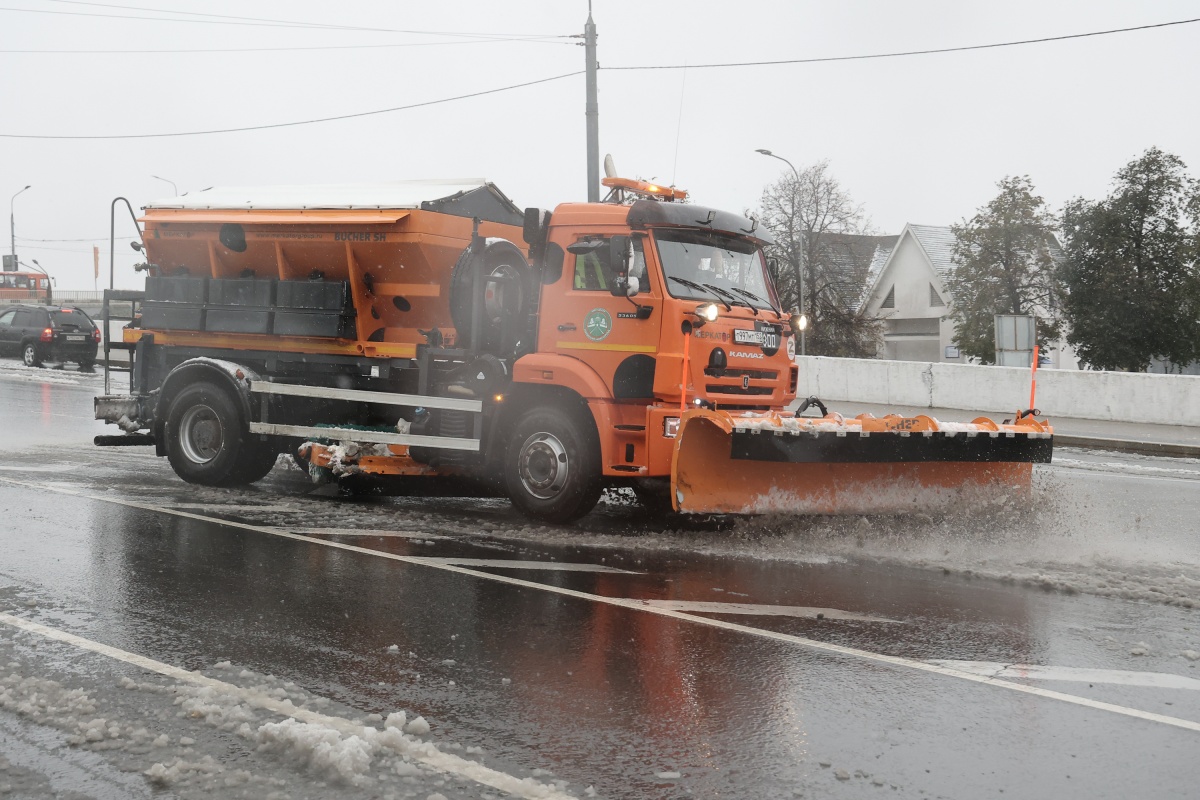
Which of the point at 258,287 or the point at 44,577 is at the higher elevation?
the point at 258,287

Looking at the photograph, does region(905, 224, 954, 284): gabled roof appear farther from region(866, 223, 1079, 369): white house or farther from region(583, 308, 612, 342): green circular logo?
region(583, 308, 612, 342): green circular logo

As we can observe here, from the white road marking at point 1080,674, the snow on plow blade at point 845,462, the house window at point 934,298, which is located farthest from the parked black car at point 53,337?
the house window at point 934,298

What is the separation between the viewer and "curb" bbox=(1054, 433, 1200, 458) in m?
18.2

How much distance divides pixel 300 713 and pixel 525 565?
3.25 meters

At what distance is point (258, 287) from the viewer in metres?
10.8

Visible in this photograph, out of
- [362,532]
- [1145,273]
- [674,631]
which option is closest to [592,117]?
[362,532]

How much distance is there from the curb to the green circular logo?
511 inches

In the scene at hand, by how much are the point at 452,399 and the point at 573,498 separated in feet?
5.07

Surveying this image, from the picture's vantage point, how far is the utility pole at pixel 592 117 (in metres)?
20.7

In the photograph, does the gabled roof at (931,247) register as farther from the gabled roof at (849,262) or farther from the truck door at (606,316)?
the truck door at (606,316)

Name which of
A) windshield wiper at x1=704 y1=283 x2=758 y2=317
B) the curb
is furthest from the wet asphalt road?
the curb

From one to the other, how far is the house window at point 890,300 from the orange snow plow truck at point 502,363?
53429mm

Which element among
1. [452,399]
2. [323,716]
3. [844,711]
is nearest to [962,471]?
[452,399]

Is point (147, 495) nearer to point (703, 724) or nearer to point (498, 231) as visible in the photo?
point (498, 231)
